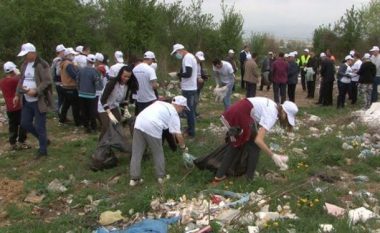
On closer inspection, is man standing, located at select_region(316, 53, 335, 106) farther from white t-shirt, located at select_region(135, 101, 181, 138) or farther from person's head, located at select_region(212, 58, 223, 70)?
white t-shirt, located at select_region(135, 101, 181, 138)

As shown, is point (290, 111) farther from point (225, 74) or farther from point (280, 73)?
point (280, 73)

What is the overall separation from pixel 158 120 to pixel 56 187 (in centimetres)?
183

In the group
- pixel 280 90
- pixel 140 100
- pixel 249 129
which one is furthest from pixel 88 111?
pixel 280 90

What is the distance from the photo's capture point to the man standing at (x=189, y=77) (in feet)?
29.9

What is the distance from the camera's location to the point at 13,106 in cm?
891

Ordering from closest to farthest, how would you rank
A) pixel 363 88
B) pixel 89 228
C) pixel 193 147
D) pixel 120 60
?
pixel 89 228
pixel 193 147
pixel 120 60
pixel 363 88

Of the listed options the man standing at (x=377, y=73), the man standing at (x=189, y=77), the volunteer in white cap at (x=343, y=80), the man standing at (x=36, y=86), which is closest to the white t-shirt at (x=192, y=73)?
the man standing at (x=189, y=77)

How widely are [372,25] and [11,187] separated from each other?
36.5 m

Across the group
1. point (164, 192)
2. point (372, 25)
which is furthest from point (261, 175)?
point (372, 25)

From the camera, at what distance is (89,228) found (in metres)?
5.46

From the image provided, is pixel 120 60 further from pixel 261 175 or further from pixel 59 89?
pixel 261 175

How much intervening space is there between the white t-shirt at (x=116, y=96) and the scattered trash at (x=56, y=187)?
1552 mm

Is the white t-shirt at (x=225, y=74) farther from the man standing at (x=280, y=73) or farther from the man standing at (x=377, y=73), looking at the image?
the man standing at (x=377, y=73)

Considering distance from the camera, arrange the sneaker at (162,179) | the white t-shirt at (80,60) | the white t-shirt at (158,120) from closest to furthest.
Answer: the white t-shirt at (158,120) → the sneaker at (162,179) → the white t-shirt at (80,60)
